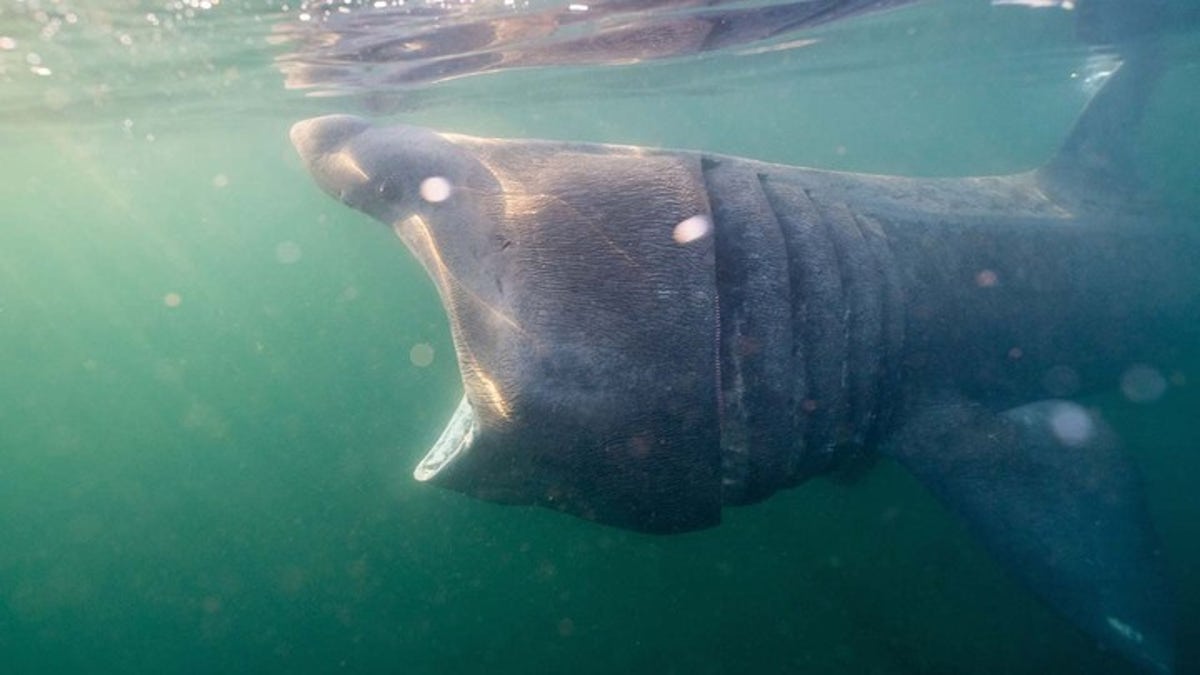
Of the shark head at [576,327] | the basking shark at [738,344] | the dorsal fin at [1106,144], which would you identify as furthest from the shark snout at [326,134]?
the dorsal fin at [1106,144]

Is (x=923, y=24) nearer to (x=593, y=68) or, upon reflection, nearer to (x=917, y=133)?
(x=593, y=68)

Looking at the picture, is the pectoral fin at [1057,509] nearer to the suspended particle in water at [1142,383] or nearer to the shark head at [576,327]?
the shark head at [576,327]

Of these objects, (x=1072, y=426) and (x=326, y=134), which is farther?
(x=1072, y=426)

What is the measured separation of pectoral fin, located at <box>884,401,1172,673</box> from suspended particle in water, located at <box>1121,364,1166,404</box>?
9.44 ft

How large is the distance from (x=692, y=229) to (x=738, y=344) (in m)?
0.53

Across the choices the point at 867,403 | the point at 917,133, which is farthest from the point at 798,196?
the point at 917,133

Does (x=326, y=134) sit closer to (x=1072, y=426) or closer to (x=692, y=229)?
(x=692, y=229)

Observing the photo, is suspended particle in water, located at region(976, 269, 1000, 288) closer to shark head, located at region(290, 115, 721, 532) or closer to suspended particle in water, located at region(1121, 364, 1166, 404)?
shark head, located at region(290, 115, 721, 532)

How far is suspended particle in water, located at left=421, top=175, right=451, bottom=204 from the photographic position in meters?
3.10

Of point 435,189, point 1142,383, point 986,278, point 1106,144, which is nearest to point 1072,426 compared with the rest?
point 986,278

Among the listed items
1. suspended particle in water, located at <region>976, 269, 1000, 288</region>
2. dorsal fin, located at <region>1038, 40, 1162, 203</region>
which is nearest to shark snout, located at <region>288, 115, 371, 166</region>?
Answer: suspended particle in water, located at <region>976, 269, 1000, 288</region>

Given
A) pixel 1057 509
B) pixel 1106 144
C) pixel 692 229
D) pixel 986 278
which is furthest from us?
pixel 1106 144

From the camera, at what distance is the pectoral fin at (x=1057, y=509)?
388cm

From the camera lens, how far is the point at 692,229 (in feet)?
10.1
